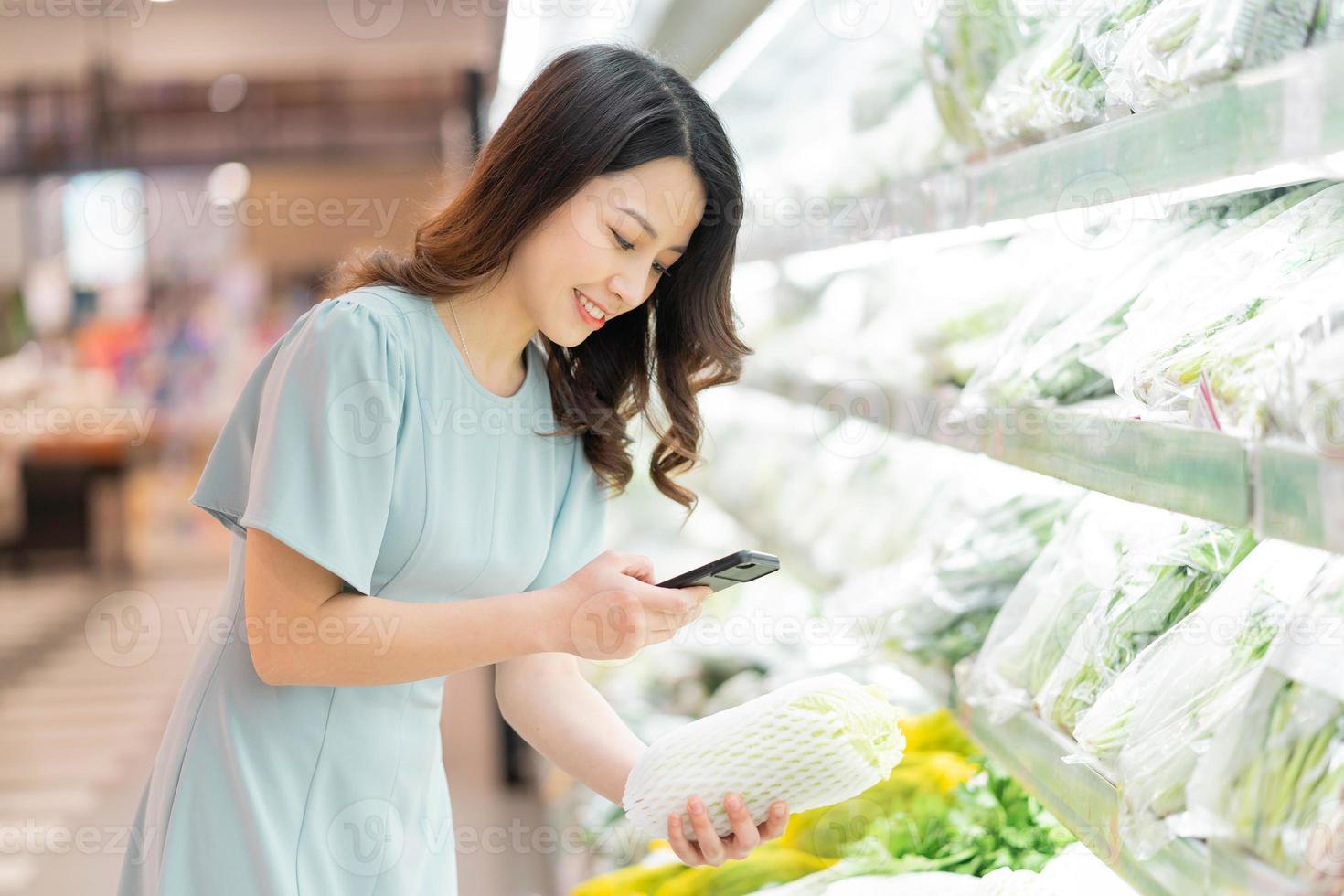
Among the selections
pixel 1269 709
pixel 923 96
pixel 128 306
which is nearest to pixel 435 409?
pixel 1269 709

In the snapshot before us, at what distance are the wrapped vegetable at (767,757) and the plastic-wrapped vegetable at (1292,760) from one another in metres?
0.47

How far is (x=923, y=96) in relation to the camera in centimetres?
238

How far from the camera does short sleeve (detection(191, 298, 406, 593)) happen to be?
4.15ft

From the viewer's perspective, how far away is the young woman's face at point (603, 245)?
141 cm

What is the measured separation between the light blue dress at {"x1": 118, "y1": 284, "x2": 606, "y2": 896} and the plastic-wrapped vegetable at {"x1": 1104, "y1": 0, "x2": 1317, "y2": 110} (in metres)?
0.80

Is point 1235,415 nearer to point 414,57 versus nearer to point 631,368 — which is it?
point 631,368

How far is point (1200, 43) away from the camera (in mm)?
984

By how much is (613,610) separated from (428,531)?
263 millimetres

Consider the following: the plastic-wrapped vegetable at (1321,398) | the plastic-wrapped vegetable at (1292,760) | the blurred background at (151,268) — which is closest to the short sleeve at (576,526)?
the plastic-wrapped vegetable at (1292,760)

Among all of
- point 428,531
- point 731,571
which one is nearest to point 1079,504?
point 731,571

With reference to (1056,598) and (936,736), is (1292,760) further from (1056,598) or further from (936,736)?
(936,736)

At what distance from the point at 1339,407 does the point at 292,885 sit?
1180mm

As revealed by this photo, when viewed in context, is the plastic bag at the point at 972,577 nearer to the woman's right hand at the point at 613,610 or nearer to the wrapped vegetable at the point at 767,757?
the wrapped vegetable at the point at 767,757

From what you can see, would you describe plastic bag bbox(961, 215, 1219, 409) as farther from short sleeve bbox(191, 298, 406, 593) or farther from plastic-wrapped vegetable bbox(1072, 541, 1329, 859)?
short sleeve bbox(191, 298, 406, 593)
